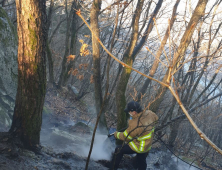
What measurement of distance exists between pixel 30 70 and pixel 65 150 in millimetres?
2922

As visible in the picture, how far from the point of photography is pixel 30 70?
132 inches

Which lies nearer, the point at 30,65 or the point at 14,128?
the point at 30,65

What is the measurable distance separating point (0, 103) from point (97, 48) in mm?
3426

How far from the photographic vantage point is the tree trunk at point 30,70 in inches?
124

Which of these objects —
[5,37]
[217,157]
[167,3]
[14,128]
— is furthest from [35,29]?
[217,157]

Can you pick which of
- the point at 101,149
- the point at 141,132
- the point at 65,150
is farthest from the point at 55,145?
the point at 141,132

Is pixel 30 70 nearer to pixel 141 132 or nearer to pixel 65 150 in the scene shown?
pixel 141 132

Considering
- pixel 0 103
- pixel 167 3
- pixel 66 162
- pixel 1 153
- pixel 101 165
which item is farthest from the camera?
pixel 167 3

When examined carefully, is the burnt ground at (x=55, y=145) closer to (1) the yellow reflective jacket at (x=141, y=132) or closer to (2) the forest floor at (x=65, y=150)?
(2) the forest floor at (x=65, y=150)

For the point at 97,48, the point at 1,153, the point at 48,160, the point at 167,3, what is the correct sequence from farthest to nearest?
the point at 167,3 → the point at 97,48 → the point at 48,160 → the point at 1,153

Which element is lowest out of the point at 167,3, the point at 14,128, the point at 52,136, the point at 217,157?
the point at 217,157

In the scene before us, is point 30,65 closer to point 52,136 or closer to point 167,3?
point 52,136

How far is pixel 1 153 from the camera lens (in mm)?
3172

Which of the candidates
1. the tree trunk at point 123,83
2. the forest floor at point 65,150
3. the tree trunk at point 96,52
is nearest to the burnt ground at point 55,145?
the forest floor at point 65,150
